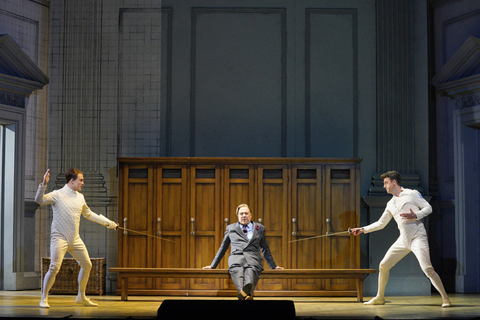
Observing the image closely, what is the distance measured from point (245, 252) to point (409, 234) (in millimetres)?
1801

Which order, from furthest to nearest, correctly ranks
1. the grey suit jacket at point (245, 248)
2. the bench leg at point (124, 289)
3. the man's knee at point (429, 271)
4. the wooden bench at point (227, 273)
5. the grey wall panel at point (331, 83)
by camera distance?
the grey wall panel at point (331, 83) < the bench leg at point (124, 289) < the wooden bench at point (227, 273) < the grey suit jacket at point (245, 248) < the man's knee at point (429, 271)

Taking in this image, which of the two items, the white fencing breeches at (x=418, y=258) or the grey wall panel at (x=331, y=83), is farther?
the grey wall panel at (x=331, y=83)

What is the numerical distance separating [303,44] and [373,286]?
11.2 feet

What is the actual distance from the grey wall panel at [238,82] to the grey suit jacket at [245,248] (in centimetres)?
170

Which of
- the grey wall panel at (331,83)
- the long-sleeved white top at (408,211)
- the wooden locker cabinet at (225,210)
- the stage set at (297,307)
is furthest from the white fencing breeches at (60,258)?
the grey wall panel at (331,83)

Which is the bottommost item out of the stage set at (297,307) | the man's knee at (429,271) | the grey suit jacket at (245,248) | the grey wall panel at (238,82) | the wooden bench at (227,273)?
the stage set at (297,307)

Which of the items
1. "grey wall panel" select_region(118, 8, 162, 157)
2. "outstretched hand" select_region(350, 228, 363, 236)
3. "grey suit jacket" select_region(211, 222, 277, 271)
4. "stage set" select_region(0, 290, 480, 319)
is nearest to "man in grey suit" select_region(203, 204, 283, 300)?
"grey suit jacket" select_region(211, 222, 277, 271)

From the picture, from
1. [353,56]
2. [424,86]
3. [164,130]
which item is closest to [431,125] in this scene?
[424,86]

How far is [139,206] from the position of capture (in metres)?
7.84

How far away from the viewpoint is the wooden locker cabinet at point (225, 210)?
7758mm

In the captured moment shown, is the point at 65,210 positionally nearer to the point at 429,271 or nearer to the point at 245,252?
the point at 245,252

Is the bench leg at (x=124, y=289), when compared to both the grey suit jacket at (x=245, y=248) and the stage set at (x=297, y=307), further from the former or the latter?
the grey suit jacket at (x=245, y=248)

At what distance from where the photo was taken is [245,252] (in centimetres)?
689

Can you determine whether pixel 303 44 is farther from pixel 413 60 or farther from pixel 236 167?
pixel 236 167
